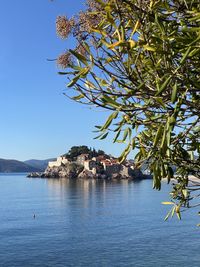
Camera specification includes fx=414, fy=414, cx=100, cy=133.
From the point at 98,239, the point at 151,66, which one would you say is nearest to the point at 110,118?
the point at 151,66

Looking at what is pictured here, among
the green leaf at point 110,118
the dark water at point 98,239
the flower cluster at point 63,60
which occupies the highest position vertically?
the flower cluster at point 63,60

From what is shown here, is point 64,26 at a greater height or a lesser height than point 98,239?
greater

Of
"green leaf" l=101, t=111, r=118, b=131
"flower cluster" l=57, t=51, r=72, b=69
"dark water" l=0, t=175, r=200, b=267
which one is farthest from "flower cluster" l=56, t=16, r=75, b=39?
"dark water" l=0, t=175, r=200, b=267

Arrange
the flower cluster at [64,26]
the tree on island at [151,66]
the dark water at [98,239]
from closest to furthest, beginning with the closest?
the tree on island at [151,66], the flower cluster at [64,26], the dark water at [98,239]

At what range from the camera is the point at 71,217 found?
8462cm

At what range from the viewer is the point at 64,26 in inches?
248

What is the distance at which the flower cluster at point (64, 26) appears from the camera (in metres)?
6.20

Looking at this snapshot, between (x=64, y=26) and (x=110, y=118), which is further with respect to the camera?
(x=64, y=26)

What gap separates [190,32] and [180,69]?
42 centimetres

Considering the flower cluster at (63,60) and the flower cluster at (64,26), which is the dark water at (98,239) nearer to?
the flower cluster at (63,60)

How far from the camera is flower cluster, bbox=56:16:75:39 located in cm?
620

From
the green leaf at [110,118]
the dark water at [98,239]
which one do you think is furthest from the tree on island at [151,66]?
the dark water at [98,239]

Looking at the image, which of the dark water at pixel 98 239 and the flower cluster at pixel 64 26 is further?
the dark water at pixel 98 239

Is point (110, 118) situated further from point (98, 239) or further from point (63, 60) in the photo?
point (98, 239)
